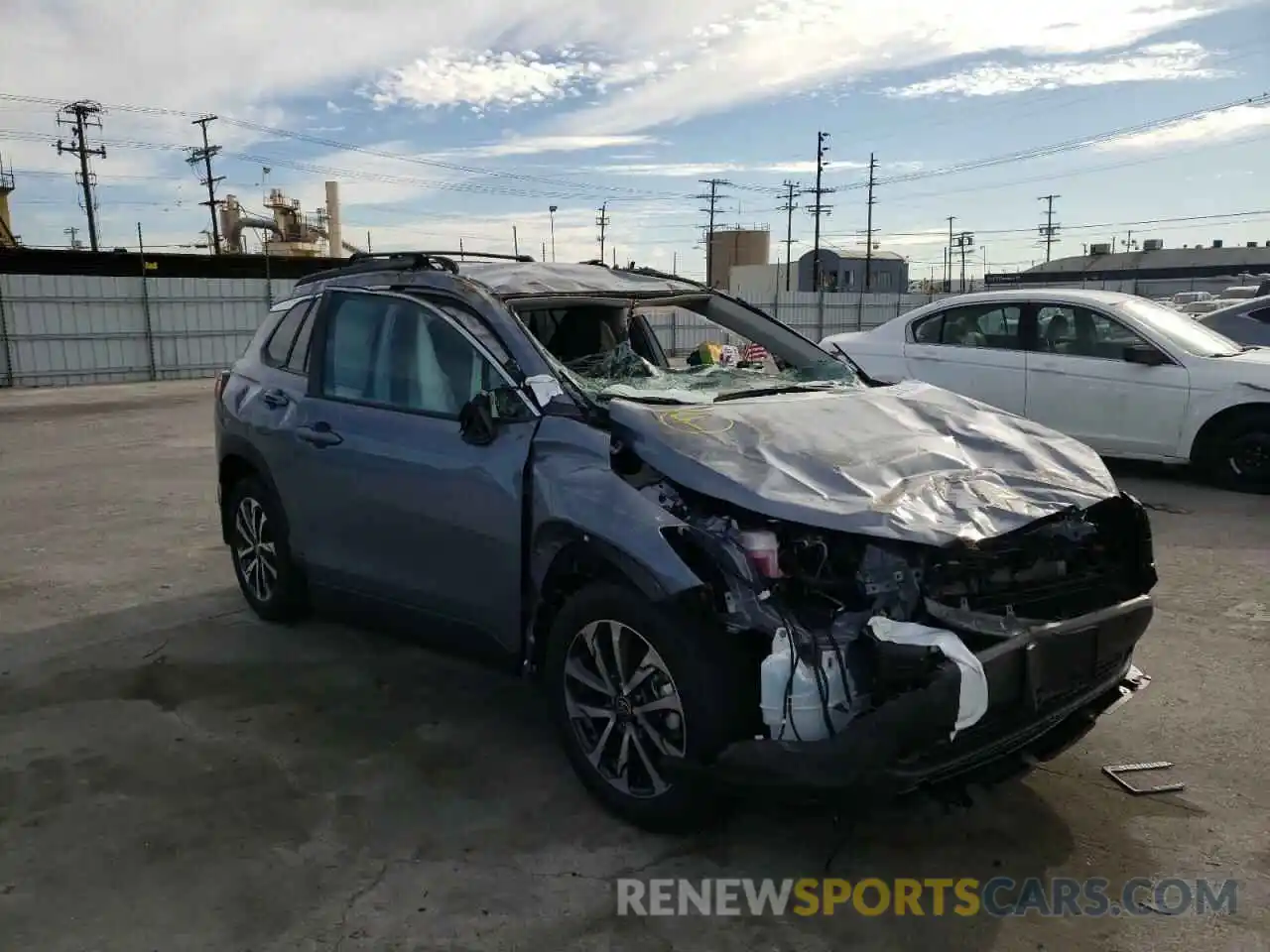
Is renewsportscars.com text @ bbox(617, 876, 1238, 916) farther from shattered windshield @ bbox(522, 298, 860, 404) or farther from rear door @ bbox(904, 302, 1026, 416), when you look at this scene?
rear door @ bbox(904, 302, 1026, 416)

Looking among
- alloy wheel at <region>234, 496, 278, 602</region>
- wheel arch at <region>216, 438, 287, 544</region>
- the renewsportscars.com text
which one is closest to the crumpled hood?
the renewsportscars.com text

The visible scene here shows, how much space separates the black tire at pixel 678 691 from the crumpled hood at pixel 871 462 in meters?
0.42

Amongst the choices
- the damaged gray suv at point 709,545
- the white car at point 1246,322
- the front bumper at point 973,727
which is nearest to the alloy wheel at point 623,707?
the damaged gray suv at point 709,545

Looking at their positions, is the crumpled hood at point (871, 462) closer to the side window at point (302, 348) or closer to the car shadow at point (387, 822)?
the car shadow at point (387, 822)

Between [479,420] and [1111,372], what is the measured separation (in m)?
6.45

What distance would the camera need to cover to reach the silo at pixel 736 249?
8144 cm

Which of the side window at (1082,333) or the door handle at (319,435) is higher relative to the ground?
the side window at (1082,333)

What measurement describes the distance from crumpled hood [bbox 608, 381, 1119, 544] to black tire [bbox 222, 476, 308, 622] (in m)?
2.30

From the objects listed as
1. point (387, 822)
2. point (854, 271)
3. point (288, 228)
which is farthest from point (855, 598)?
point (854, 271)

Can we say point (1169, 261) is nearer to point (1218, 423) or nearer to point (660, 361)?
point (1218, 423)

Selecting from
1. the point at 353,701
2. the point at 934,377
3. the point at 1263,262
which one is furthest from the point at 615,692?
the point at 1263,262

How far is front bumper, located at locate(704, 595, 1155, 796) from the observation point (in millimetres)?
2578

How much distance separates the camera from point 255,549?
17.1 feet

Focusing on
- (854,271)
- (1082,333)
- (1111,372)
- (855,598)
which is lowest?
(855,598)
